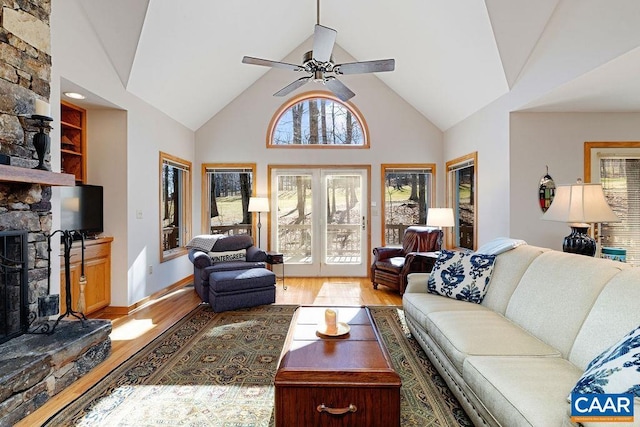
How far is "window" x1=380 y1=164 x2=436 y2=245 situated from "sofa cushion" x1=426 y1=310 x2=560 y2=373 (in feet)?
11.8

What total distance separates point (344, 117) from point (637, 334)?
17.6 ft

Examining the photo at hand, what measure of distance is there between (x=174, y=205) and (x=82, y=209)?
1826mm

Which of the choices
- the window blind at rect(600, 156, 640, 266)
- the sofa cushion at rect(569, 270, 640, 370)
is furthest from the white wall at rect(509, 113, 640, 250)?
the sofa cushion at rect(569, 270, 640, 370)

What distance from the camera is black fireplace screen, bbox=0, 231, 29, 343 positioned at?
2535mm

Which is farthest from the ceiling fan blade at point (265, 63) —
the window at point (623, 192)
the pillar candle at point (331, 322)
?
the window at point (623, 192)

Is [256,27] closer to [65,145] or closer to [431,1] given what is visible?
[431,1]

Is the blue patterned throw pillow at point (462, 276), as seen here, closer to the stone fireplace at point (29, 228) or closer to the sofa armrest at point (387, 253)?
the sofa armrest at point (387, 253)

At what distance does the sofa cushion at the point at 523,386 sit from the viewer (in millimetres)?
1359

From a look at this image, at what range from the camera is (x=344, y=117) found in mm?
6168

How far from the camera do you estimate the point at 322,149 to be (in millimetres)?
6078

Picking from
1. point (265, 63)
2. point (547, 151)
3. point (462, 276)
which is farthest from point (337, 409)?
point (547, 151)

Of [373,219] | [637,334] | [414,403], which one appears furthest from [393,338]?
[373,219]

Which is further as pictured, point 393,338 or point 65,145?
point 65,145

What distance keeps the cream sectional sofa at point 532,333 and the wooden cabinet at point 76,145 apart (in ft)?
13.1
